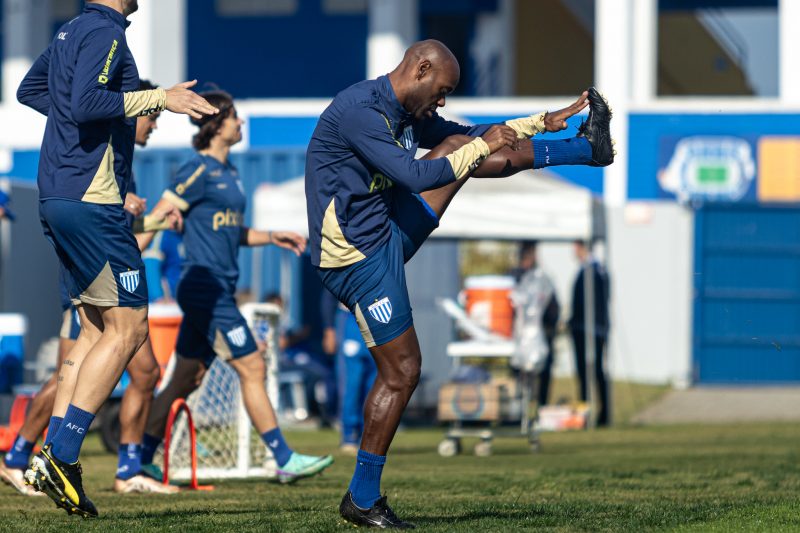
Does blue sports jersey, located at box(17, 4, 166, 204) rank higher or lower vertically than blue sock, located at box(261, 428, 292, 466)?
→ higher

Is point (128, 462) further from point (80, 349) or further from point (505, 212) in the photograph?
point (505, 212)

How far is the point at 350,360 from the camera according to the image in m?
14.3

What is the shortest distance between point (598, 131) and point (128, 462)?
333 centimetres

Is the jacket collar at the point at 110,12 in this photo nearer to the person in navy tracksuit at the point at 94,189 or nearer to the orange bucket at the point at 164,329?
the person in navy tracksuit at the point at 94,189

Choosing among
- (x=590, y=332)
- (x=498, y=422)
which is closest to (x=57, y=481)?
(x=498, y=422)

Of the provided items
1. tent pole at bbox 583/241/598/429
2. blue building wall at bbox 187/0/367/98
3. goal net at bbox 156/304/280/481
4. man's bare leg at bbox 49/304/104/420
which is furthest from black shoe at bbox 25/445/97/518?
blue building wall at bbox 187/0/367/98

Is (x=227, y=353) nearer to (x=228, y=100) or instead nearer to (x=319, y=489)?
(x=319, y=489)

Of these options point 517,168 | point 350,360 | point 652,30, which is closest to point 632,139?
point 652,30

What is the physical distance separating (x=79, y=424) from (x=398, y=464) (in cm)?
488

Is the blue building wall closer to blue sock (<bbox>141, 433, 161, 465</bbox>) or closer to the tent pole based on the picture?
the tent pole

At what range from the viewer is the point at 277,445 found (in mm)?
9219

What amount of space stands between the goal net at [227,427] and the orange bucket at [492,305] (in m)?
5.11

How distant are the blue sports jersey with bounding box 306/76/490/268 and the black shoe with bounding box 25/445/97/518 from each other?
140 centimetres

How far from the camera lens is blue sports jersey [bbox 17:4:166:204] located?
675 cm
